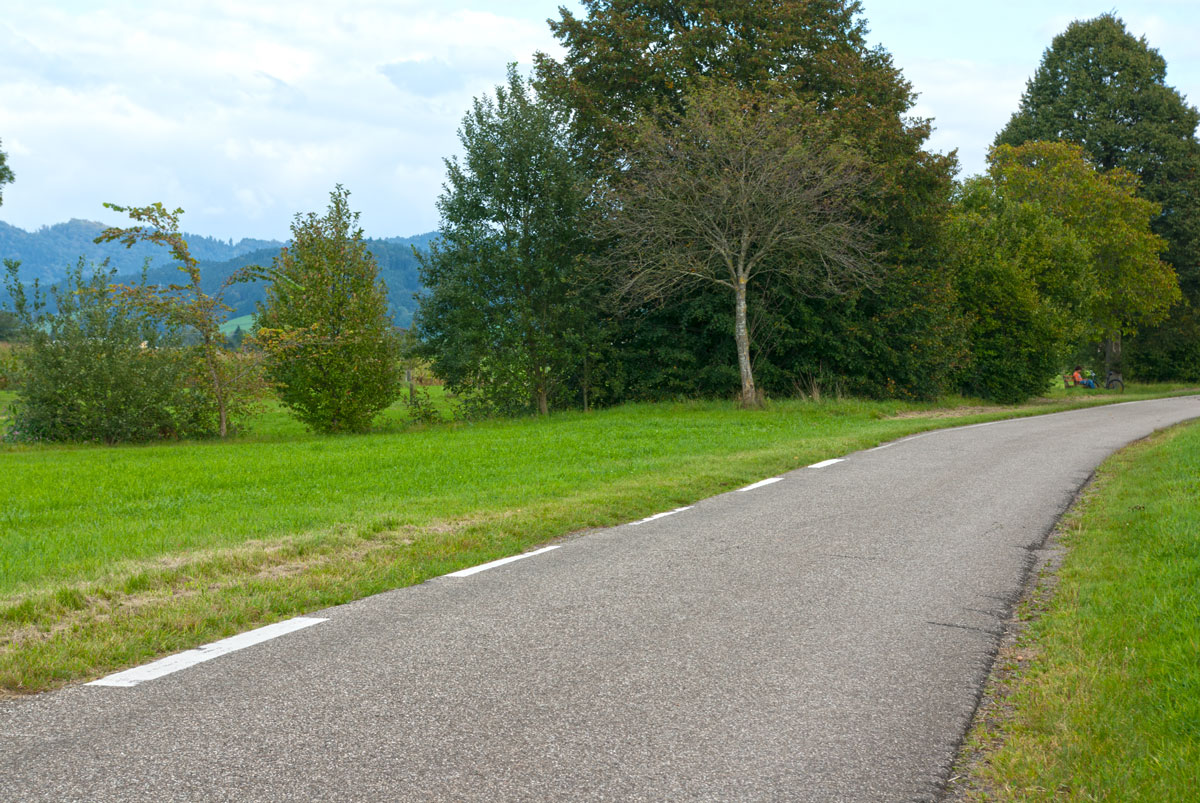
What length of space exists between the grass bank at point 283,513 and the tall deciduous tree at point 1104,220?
87.9 feet

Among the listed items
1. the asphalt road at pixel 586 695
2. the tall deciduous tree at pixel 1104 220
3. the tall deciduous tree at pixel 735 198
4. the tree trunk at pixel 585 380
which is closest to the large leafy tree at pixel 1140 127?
the tall deciduous tree at pixel 1104 220

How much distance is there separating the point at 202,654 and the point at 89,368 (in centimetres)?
1744

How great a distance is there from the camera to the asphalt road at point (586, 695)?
9.57 ft

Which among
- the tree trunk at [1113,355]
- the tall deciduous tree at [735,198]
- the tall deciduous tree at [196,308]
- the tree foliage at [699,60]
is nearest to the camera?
the tall deciduous tree at [196,308]

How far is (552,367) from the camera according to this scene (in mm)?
25750

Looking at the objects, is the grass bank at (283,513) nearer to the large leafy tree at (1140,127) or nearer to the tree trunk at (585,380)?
the tree trunk at (585,380)

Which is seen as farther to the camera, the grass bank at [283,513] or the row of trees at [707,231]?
the row of trees at [707,231]

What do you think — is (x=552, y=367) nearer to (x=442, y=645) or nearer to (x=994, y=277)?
(x=994, y=277)

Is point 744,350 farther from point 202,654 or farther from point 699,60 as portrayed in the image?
point 202,654

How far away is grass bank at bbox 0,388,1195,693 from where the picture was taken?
497cm

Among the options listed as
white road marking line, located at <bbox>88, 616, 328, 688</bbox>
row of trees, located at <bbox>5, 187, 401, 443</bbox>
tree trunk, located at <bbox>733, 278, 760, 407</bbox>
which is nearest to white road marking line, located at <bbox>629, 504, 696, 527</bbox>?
white road marking line, located at <bbox>88, 616, 328, 688</bbox>

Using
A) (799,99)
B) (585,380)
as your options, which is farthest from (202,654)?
(799,99)

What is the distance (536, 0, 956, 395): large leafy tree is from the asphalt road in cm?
2051

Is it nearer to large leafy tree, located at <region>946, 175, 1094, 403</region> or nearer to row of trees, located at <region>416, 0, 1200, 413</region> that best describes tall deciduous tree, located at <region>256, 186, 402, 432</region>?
row of trees, located at <region>416, 0, 1200, 413</region>
